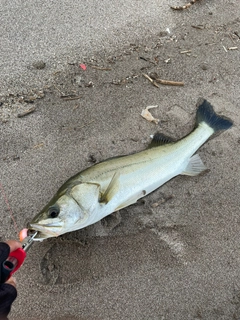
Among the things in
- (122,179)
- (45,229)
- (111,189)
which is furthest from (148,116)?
(45,229)

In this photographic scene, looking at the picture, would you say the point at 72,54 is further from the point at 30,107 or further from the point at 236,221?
the point at 236,221

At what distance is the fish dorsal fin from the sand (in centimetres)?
21

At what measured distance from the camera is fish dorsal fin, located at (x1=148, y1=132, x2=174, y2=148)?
3420 millimetres

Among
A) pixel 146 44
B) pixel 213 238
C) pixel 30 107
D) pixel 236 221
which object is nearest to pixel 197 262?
pixel 213 238

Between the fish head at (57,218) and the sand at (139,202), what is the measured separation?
0.37m

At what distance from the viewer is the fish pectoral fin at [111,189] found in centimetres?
288

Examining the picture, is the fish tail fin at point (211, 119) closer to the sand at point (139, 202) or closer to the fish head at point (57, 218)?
the sand at point (139, 202)

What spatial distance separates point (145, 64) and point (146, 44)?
35 centimetres

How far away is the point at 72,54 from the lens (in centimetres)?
402

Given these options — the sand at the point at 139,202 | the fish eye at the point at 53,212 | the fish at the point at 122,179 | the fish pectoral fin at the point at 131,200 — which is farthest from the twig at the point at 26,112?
the fish pectoral fin at the point at 131,200

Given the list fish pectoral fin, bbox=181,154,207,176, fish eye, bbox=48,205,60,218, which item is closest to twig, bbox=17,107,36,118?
fish eye, bbox=48,205,60,218

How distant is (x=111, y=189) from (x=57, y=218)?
0.56 m

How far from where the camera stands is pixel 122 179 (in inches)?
119

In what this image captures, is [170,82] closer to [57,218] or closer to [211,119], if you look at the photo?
[211,119]
